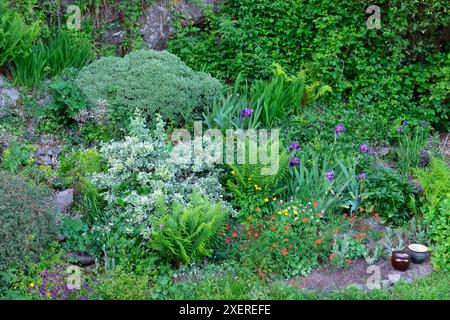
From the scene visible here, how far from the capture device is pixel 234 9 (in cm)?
952

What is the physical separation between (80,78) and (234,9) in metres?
2.68

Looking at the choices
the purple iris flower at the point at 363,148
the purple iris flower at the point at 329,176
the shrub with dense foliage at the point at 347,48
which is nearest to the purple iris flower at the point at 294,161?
the purple iris flower at the point at 329,176

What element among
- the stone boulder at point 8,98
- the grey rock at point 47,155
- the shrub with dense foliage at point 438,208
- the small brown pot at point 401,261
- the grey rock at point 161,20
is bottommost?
the small brown pot at point 401,261

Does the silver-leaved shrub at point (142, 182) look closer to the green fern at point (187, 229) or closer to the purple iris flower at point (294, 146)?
the green fern at point (187, 229)

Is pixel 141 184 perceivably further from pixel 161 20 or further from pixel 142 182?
pixel 161 20

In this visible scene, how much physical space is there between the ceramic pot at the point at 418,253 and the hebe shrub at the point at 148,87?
3311 millimetres

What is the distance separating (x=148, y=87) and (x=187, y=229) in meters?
2.79

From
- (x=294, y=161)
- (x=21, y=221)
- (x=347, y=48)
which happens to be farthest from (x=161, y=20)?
(x=21, y=221)

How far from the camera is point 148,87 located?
319 inches

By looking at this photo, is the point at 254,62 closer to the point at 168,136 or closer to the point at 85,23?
the point at 168,136

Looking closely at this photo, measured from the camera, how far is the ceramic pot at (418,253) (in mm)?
6145

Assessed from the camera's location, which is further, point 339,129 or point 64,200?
point 339,129

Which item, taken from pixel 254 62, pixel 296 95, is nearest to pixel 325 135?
pixel 296 95

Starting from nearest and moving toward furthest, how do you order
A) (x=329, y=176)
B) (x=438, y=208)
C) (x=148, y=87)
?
(x=438, y=208) < (x=329, y=176) < (x=148, y=87)
